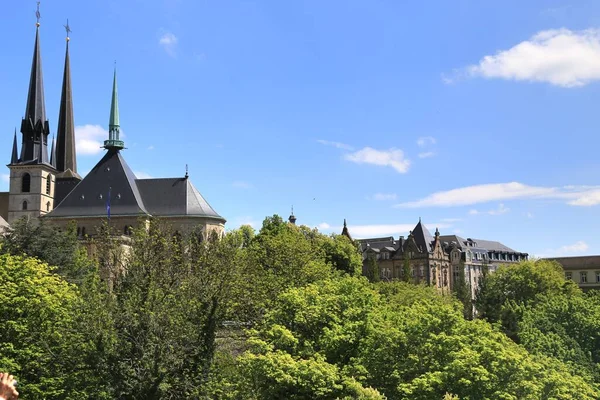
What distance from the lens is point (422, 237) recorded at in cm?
11881

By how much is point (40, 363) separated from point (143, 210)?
61058 millimetres

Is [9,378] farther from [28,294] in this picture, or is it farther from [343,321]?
[28,294]

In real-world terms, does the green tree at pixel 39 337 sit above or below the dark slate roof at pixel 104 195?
below

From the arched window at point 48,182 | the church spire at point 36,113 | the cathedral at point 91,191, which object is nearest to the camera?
the cathedral at point 91,191

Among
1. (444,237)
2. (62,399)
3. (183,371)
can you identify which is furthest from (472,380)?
(444,237)

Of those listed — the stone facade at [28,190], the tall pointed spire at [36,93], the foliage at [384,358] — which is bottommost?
the foliage at [384,358]

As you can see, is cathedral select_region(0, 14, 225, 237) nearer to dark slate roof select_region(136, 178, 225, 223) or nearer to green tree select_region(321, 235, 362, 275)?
dark slate roof select_region(136, 178, 225, 223)

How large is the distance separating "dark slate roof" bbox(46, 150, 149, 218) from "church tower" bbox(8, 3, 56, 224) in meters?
10.3

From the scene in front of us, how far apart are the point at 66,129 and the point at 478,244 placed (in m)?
78.2

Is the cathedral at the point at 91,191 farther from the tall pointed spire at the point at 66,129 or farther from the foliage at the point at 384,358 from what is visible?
the foliage at the point at 384,358

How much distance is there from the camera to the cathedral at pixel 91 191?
305 ft

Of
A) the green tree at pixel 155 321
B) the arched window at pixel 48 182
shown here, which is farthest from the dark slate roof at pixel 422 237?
the green tree at pixel 155 321

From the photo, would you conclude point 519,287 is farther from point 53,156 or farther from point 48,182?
point 53,156

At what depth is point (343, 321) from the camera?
31.7 meters
